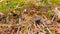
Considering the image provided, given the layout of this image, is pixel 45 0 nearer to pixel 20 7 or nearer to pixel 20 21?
pixel 20 7

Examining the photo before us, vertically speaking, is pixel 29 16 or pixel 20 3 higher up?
pixel 20 3

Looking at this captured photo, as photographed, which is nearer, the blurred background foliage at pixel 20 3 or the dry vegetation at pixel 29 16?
the dry vegetation at pixel 29 16

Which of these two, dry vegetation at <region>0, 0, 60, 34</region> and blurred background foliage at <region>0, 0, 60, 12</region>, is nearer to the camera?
dry vegetation at <region>0, 0, 60, 34</region>

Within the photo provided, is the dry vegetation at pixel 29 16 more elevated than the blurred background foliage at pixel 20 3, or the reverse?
the blurred background foliage at pixel 20 3

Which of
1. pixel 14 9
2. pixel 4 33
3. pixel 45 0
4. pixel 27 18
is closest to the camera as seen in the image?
pixel 4 33

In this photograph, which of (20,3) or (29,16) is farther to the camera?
(20,3)

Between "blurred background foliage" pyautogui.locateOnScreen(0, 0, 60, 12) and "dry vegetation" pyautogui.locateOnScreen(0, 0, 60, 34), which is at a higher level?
"blurred background foliage" pyautogui.locateOnScreen(0, 0, 60, 12)

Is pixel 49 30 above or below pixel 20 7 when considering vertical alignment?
below

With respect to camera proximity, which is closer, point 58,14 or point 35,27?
point 35,27

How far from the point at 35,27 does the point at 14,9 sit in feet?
1.37

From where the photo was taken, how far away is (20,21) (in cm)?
225

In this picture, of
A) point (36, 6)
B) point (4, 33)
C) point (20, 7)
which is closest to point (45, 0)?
point (36, 6)

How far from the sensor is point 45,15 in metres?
2.38

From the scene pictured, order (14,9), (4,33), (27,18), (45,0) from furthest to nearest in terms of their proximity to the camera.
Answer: (45,0) → (14,9) → (27,18) → (4,33)
